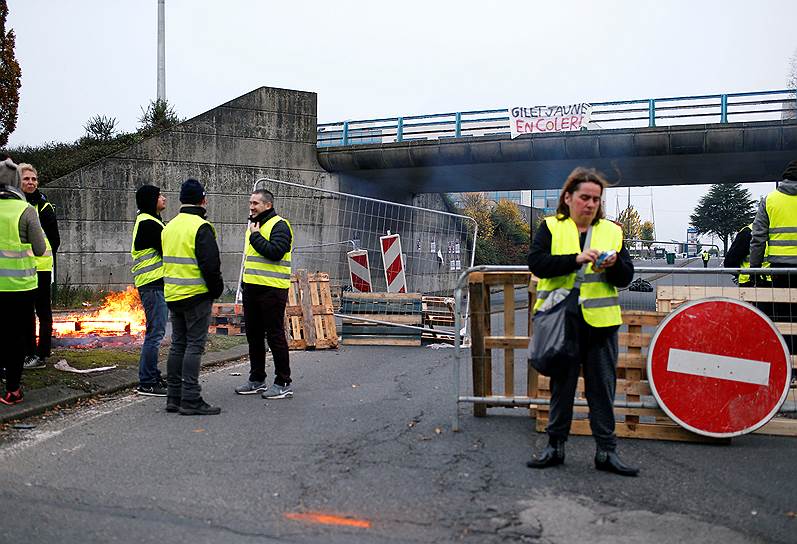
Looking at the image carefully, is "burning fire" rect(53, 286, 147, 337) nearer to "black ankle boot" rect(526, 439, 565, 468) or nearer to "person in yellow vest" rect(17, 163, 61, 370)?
"person in yellow vest" rect(17, 163, 61, 370)

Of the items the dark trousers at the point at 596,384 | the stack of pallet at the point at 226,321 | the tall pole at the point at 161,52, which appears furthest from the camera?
the tall pole at the point at 161,52

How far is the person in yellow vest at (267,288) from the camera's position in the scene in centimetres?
756

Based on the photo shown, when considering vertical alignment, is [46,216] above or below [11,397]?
above

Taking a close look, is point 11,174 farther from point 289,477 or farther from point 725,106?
point 725,106

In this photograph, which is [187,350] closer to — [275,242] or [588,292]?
[275,242]

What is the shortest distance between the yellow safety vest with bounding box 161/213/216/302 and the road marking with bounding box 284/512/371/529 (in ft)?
10.4

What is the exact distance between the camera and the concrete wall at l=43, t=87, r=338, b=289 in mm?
19953

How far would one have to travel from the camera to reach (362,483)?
4.72 meters

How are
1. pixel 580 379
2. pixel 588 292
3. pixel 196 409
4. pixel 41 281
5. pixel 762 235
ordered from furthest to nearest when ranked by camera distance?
pixel 41 281 → pixel 762 235 → pixel 196 409 → pixel 580 379 → pixel 588 292

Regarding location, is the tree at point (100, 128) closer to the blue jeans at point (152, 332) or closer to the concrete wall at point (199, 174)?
the concrete wall at point (199, 174)

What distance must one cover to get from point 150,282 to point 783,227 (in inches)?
243

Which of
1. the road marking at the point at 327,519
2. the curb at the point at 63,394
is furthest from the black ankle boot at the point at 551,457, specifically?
the curb at the point at 63,394

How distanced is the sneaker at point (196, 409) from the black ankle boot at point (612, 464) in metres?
3.43

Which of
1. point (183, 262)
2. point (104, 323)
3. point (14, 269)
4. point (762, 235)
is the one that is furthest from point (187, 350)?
point (762, 235)
